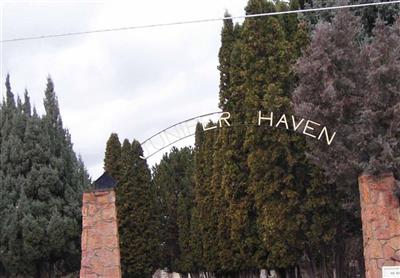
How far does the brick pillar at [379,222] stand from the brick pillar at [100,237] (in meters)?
4.00

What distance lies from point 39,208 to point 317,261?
273 inches

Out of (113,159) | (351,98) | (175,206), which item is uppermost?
(113,159)

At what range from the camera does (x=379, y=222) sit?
10328mm

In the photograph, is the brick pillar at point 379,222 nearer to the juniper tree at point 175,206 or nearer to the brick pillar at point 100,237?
the brick pillar at point 100,237

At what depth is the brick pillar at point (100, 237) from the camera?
11.2 m

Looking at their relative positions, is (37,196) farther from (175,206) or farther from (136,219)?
(175,206)

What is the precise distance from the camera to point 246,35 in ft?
47.4

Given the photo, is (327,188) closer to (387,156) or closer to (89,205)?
(387,156)

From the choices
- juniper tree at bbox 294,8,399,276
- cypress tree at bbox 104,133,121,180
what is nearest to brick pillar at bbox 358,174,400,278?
juniper tree at bbox 294,8,399,276

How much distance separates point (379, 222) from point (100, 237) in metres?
4.46

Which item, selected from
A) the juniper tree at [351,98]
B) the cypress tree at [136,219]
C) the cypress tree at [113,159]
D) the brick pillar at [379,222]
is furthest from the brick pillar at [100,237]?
the cypress tree at [113,159]

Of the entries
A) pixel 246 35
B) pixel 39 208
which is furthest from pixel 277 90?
pixel 39 208

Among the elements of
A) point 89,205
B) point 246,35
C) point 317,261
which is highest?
point 246,35

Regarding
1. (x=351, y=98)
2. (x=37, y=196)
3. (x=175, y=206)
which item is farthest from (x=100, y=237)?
(x=175, y=206)
